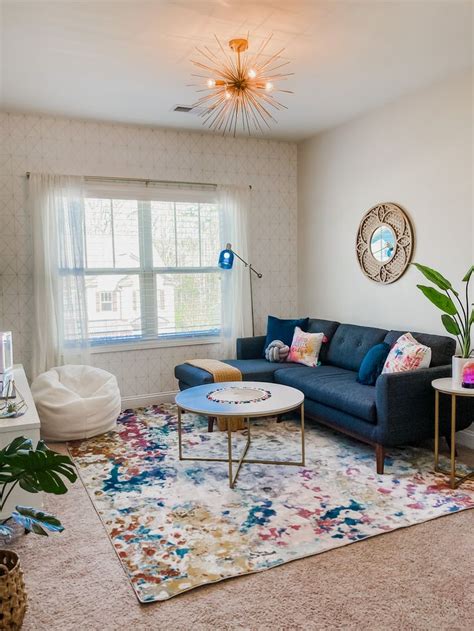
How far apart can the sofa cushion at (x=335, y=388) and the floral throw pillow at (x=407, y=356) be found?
0.23 m

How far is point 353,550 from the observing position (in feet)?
7.88

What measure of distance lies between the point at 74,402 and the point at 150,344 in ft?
4.12

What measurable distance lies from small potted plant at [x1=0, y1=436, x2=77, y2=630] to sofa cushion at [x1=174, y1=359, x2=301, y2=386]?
2.30m

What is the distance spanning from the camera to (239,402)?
3.32m

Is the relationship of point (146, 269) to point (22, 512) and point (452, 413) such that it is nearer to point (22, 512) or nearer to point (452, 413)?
point (452, 413)

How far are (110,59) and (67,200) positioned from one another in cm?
159

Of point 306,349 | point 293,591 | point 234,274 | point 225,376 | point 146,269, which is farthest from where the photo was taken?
point 234,274

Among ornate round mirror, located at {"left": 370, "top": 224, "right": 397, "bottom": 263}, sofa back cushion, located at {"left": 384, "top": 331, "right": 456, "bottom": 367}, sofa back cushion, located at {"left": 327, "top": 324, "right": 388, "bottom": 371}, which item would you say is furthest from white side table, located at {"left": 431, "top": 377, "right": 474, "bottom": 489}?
ornate round mirror, located at {"left": 370, "top": 224, "right": 397, "bottom": 263}

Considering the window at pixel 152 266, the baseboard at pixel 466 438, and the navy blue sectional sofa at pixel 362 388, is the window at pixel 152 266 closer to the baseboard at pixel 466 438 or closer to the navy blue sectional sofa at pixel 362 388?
the navy blue sectional sofa at pixel 362 388

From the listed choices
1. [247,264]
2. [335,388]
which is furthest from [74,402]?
[247,264]

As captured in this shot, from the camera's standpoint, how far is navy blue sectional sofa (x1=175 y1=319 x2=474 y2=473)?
3.27m

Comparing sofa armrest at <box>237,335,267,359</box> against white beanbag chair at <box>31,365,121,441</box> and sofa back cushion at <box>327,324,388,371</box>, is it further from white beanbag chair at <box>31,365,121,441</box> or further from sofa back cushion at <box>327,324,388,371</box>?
white beanbag chair at <box>31,365,121,441</box>

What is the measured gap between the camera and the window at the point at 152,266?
4.85m

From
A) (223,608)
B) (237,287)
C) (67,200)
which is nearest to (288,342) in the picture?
(237,287)
